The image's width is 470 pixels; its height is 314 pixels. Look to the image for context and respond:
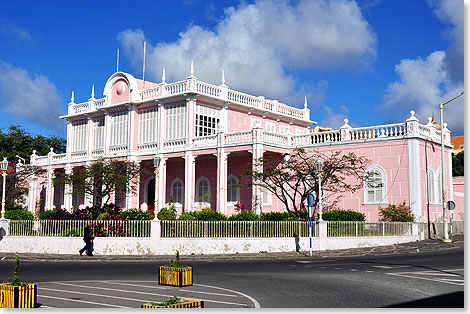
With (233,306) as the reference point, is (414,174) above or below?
above

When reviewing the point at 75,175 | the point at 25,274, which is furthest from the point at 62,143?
the point at 25,274

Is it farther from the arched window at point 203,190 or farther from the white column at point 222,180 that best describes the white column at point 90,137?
the white column at point 222,180

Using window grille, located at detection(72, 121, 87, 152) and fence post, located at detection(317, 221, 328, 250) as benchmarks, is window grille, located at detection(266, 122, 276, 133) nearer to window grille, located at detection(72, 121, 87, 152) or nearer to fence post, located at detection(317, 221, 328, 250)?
window grille, located at detection(72, 121, 87, 152)

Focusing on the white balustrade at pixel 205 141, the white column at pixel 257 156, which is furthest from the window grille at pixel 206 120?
the white column at pixel 257 156

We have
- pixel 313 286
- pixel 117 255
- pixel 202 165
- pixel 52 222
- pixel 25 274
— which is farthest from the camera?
pixel 202 165

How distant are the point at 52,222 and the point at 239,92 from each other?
16.5 meters

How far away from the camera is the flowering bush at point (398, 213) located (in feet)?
91.1

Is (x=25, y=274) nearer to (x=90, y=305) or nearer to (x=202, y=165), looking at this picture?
(x=90, y=305)

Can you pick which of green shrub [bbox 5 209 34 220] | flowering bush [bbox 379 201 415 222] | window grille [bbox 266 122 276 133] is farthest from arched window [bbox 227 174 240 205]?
green shrub [bbox 5 209 34 220]

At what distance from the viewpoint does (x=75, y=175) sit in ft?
108

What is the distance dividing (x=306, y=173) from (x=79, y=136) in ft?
69.6

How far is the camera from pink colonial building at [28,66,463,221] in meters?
29.1

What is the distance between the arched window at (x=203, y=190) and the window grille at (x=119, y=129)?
6.14 m

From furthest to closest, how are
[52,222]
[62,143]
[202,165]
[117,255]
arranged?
1. [62,143]
2. [202,165]
3. [52,222]
4. [117,255]
